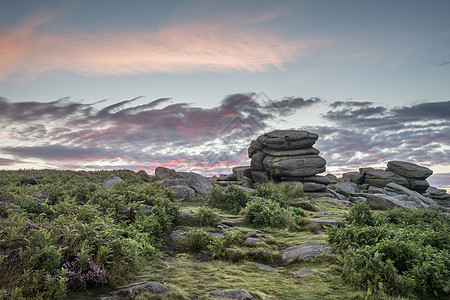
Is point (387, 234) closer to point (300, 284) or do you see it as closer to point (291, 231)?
point (300, 284)

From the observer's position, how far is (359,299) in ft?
19.9

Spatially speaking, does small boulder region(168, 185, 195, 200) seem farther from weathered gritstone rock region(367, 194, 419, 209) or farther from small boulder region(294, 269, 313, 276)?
small boulder region(294, 269, 313, 276)

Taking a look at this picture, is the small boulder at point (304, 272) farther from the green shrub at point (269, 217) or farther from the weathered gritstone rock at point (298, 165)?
the weathered gritstone rock at point (298, 165)

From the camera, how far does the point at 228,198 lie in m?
19.1

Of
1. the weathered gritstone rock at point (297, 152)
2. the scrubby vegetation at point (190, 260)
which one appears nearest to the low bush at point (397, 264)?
the scrubby vegetation at point (190, 260)

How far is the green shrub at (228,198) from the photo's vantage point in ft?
61.1

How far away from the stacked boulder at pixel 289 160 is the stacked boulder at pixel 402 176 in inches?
394

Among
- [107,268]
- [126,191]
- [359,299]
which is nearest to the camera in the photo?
[359,299]

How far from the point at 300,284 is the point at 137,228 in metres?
5.89

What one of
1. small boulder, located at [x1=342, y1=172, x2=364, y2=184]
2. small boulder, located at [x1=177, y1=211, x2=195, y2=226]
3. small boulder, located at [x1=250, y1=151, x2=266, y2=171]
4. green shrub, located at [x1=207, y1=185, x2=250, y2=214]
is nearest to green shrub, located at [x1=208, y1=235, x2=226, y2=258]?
small boulder, located at [x1=177, y1=211, x2=195, y2=226]

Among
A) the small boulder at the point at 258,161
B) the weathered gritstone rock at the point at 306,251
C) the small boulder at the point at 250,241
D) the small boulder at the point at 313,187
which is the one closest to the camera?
the weathered gritstone rock at the point at 306,251

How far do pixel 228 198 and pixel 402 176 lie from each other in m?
34.5

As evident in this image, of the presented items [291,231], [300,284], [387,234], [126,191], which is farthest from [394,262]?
[126,191]

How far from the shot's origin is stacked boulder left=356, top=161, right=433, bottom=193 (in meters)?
40.7
